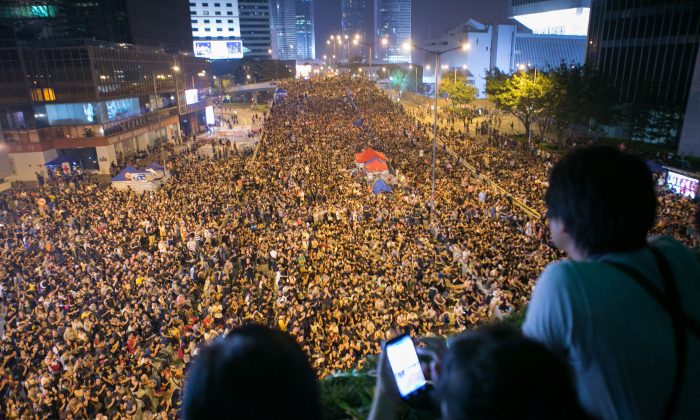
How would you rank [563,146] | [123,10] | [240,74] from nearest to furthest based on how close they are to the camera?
[563,146] → [123,10] → [240,74]

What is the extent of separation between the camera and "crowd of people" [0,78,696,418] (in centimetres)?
1009

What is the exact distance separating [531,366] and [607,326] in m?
0.33

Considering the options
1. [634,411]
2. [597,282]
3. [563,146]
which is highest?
[597,282]

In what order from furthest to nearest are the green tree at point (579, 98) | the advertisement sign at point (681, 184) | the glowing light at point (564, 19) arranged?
the glowing light at point (564, 19) → the green tree at point (579, 98) → the advertisement sign at point (681, 184)

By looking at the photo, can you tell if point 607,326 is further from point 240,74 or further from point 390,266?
point 240,74

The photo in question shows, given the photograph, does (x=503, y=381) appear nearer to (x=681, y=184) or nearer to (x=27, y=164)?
(x=681, y=184)

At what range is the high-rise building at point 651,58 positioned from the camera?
36031 mm

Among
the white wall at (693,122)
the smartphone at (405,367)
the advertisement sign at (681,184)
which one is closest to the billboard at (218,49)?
the white wall at (693,122)

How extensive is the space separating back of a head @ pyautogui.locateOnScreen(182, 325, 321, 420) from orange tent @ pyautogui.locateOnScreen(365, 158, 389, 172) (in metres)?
24.6

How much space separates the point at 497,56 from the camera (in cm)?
9350

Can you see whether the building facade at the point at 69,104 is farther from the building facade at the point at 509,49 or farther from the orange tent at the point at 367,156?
the building facade at the point at 509,49

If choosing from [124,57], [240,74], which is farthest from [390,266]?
[240,74]

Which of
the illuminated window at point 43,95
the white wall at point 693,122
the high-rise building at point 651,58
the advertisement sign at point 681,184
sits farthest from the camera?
the illuminated window at point 43,95

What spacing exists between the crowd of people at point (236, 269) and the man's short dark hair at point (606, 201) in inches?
217
